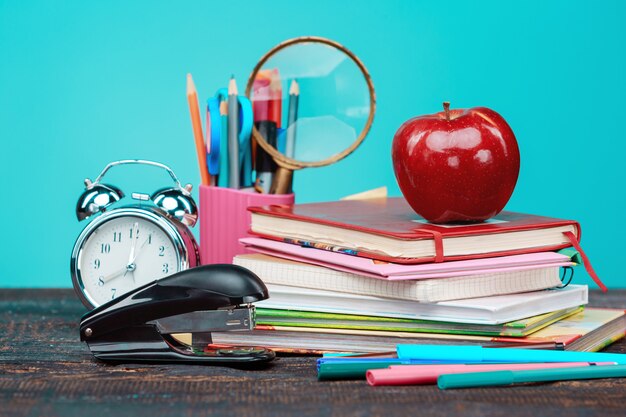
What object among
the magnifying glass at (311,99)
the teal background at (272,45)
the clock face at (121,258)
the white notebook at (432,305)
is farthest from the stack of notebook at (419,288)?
the teal background at (272,45)

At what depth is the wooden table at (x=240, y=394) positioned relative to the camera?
83 centimetres

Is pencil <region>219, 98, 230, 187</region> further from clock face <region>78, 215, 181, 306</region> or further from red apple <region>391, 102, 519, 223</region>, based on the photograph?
red apple <region>391, 102, 519, 223</region>

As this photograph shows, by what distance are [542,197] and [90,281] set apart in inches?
55.4

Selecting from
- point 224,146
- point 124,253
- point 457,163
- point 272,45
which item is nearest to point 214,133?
point 224,146

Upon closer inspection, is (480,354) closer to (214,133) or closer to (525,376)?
(525,376)

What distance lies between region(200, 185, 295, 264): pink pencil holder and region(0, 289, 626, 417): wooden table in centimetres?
34

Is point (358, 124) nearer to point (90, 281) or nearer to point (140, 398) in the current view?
point (90, 281)

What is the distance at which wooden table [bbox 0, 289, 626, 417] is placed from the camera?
83cm

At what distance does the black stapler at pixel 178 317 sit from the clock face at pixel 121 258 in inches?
7.6

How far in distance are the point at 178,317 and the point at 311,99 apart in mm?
523

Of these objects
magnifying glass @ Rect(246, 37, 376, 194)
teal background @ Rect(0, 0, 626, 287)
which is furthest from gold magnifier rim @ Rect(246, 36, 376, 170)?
teal background @ Rect(0, 0, 626, 287)

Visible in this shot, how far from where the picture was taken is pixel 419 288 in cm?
102

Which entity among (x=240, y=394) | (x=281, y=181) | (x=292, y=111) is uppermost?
(x=292, y=111)

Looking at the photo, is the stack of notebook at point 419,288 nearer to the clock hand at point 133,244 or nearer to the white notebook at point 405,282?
the white notebook at point 405,282
